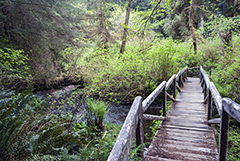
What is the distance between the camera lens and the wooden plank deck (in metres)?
2.41

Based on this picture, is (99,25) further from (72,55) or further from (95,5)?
(72,55)

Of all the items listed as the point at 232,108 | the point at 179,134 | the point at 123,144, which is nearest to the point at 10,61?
the point at 123,144

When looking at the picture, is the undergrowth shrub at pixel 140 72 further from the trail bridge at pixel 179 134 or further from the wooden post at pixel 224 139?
the wooden post at pixel 224 139

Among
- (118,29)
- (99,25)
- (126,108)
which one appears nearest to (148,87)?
(126,108)

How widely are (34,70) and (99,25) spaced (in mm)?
9079

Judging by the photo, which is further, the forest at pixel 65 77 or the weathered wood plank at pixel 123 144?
the forest at pixel 65 77

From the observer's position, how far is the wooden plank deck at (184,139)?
2.41m

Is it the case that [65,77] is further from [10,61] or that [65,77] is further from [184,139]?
[184,139]

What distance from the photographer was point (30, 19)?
569cm

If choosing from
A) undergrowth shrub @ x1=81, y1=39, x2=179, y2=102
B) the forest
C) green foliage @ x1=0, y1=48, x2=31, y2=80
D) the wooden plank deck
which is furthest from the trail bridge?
undergrowth shrub @ x1=81, y1=39, x2=179, y2=102

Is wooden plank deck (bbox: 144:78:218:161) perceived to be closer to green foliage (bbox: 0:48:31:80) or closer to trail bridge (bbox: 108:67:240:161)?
trail bridge (bbox: 108:67:240:161)

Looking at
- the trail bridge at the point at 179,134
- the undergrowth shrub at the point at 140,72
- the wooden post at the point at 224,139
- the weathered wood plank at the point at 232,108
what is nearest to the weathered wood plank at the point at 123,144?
the trail bridge at the point at 179,134

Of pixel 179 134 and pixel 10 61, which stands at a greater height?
pixel 10 61

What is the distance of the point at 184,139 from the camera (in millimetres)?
2984
